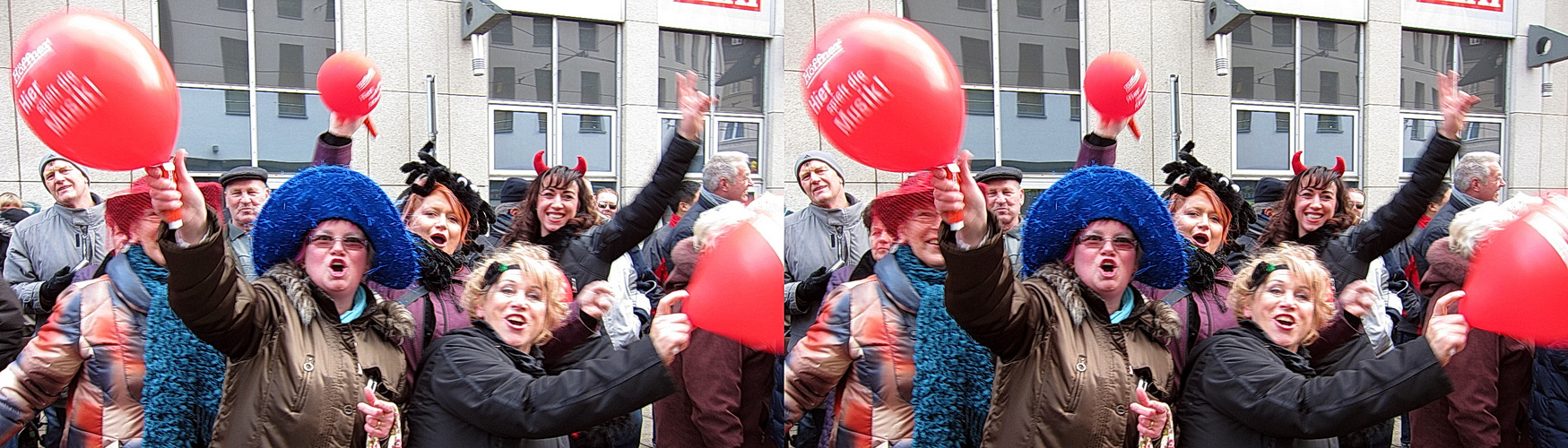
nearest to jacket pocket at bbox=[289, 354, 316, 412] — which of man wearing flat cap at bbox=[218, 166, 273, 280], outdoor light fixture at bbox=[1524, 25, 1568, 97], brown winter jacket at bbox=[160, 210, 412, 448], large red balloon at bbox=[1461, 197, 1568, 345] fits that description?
brown winter jacket at bbox=[160, 210, 412, 448]

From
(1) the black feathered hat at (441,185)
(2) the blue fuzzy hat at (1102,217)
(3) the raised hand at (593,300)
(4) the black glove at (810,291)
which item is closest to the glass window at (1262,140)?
(4) the black glove at (810,291)

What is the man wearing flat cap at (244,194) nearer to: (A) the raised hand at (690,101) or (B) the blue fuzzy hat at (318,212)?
A: (B) the blue fuzzy hat at (318,212)

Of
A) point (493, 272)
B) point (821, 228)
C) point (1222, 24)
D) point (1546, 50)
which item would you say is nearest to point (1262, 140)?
point (1222, 24)

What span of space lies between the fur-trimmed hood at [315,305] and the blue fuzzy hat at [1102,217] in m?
1.56

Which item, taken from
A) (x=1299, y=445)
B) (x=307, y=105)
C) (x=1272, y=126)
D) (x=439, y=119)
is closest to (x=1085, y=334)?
(x=1299, y=445)

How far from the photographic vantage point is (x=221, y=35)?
836 cm

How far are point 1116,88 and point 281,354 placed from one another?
2750 millimetres

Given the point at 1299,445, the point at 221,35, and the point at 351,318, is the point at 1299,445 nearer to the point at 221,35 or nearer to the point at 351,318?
the point at 351,318

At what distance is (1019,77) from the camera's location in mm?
9570

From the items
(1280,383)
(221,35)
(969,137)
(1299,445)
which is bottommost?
(1299,445)

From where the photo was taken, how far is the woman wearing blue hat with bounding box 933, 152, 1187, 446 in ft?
7.20

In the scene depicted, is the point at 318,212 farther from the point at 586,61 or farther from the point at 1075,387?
the point at 586,61

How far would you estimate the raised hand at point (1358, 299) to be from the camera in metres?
3.06

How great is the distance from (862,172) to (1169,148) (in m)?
2.91
